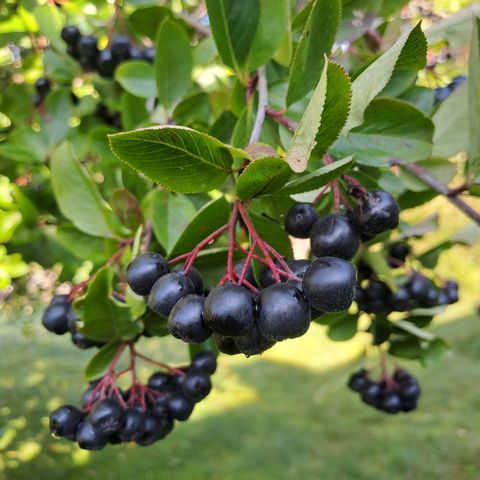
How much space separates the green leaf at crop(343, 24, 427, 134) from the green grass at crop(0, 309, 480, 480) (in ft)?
12.4

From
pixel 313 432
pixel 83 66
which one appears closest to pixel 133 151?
pixel 83 66

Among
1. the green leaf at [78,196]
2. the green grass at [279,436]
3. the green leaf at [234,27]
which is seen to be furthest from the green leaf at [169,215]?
the green grass at [279,436]

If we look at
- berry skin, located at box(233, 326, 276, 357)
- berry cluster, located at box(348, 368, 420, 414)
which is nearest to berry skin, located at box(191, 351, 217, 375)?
berry skin, located at box(233, 326, 276, 357)

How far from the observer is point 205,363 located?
4.22 feet

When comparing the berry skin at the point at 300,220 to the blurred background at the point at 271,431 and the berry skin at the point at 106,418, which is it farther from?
the blurred background at the point at 271,431

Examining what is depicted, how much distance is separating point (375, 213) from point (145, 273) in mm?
413

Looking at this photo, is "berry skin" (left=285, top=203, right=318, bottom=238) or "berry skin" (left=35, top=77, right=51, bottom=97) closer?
"berry skin" (left=285, top=203, right=318, bottom=238)

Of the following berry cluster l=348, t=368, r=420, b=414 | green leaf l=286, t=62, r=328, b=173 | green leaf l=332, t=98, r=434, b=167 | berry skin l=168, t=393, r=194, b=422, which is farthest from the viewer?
berry cluster l=348, t=368, r=420, b=414

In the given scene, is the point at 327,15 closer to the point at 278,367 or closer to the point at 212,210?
the point at 212,210

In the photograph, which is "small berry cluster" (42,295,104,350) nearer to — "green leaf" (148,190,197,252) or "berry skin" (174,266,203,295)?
"green leaf" (148,190,197,252)

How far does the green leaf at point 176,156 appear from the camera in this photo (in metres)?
0.74

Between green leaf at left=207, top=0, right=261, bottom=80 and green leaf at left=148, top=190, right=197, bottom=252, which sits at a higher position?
green leaf at left=207, top=0, right=261, bottom=80

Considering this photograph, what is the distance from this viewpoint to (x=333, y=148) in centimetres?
108

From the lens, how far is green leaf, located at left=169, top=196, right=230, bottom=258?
3.20 feet
